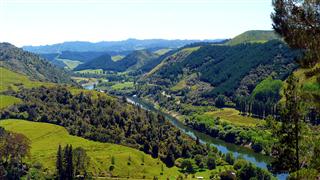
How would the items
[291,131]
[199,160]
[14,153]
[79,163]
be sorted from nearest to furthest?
[291,131] → [79,163] → [14,153] → [199,160]

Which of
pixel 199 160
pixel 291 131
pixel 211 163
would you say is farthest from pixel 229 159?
pixel 291 131

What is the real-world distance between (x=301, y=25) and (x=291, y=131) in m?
13.9

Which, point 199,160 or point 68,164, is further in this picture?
point 199,160

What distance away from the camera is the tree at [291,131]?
4862cm

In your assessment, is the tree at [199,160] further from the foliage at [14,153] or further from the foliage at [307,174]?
the foliage at [307,174]

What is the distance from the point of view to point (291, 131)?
49281 millimetres

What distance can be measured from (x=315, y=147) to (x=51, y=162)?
14542 centimetres

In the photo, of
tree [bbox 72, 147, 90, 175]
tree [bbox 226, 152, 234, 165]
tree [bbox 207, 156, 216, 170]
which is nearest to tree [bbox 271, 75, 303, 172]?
tree [bbox 72, 147, 90, 175]

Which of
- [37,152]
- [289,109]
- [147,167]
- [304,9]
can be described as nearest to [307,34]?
[304,9]

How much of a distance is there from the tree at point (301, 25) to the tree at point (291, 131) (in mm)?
8469

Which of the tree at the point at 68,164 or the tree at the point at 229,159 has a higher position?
the tree at the point at 68,164

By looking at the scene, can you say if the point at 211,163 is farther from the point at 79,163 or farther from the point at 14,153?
the point at 14,153

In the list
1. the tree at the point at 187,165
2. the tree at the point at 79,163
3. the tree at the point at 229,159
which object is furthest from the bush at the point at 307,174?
the tree at the point at 229,159

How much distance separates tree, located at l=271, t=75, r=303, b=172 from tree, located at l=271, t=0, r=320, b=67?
847 cm
